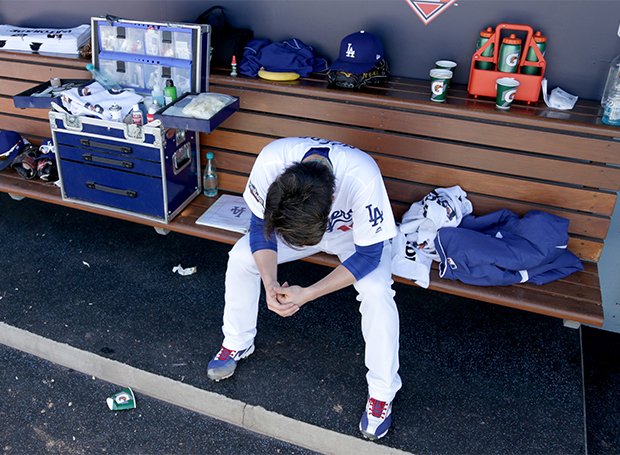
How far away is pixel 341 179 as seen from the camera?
2490 mm

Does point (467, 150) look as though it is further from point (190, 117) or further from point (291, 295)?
point (190, 117)

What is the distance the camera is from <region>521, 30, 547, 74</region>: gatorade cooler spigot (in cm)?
318

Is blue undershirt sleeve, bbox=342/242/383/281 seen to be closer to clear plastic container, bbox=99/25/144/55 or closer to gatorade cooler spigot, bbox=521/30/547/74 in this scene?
gatorade cooler spigot, bbox=521/30/547/74

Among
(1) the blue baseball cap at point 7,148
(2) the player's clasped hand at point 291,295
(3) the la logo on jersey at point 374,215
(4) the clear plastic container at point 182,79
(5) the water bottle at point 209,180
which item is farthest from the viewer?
(1) the blue baseball cap at point 7,148

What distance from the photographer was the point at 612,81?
10.6ft

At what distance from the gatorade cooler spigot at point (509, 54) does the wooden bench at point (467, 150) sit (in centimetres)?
21

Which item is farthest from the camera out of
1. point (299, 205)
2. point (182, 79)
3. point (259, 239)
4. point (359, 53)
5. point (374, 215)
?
point (182, 79)

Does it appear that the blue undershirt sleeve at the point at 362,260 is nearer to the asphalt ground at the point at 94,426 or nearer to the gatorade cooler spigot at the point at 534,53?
the asphalt ground at the point at 94,426

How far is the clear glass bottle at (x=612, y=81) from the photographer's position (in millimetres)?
3100

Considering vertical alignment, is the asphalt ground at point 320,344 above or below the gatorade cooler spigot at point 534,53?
below

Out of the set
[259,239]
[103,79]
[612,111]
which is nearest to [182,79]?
[103,79]

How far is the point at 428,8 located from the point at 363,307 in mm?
1895

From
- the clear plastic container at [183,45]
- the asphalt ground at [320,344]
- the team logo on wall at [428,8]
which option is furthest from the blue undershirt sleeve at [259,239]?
the team logo on wall at [428,8]

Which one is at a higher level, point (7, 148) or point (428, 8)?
point (428, 8)
